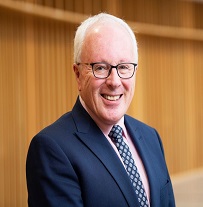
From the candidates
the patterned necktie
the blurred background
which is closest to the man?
the patterned necktie

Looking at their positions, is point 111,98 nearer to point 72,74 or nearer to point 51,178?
point 51,178

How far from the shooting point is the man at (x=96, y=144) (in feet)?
3.38

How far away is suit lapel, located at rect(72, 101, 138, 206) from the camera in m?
1.09

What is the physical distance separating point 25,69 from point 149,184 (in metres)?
1.01

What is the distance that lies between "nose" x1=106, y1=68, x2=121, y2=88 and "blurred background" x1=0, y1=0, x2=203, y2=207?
2.91 feet

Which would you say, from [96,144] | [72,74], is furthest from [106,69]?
[72,74]

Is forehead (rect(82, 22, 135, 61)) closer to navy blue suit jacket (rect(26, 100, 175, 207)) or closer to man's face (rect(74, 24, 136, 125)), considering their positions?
man's face (rect(74, 24, 136, 125))

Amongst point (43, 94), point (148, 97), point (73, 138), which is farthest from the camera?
point (148, 97)

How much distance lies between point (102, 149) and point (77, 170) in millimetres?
94

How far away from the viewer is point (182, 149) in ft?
10.8

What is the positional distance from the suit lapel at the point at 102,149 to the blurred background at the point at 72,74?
797 mm

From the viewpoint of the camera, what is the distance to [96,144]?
1122 millimetres

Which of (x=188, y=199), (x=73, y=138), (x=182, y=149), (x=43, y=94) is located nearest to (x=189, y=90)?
(x=182, y=149)

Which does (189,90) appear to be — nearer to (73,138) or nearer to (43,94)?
(43,94)
